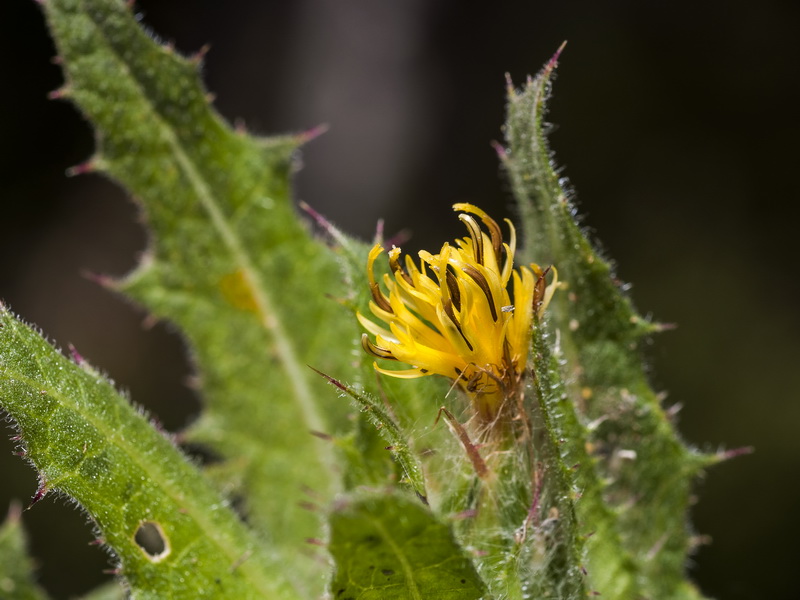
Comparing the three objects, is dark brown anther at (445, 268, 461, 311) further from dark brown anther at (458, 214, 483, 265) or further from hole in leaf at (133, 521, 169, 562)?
hole in leaf at (133, 521, 169, 562)

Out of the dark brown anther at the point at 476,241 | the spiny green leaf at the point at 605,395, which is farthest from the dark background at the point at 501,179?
the dark brown anther at the point at 476,241

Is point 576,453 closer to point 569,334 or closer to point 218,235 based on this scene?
point 569,334

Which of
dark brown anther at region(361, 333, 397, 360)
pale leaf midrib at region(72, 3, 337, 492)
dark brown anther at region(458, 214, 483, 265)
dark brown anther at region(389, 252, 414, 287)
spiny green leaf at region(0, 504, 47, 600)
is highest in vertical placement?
pale leaf midrib at region(72, 3, 337, 492)

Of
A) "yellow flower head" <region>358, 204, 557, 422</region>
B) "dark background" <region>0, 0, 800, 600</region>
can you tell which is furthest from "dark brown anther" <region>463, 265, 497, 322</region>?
"dark background" <region>0, 0, 800, 600</region>

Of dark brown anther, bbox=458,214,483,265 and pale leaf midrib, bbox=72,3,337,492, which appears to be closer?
dark brown anther, bbox=458,214,483,265

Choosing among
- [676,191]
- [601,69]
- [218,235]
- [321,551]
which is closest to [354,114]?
[601,69]

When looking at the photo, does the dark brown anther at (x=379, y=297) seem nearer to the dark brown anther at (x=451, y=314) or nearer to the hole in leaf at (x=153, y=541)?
the dark brown anther at (x=451, y=314)

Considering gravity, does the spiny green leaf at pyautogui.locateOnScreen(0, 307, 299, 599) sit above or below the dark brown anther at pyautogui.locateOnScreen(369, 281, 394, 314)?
below

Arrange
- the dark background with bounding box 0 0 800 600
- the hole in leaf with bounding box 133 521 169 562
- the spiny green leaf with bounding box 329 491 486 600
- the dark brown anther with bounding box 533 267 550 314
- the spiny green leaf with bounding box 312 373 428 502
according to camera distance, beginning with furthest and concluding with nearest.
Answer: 1. the dark background with bounding box 0 0 800 600
2. the hole in leaf with bounding box 133 521 169 562
3. the dark brown anther with bounding box 533 267 550 314
4. the spiny green leaf with bounding box 312 373 428 502
5. the spiny green leaf with bounding box 329 491 486 600
